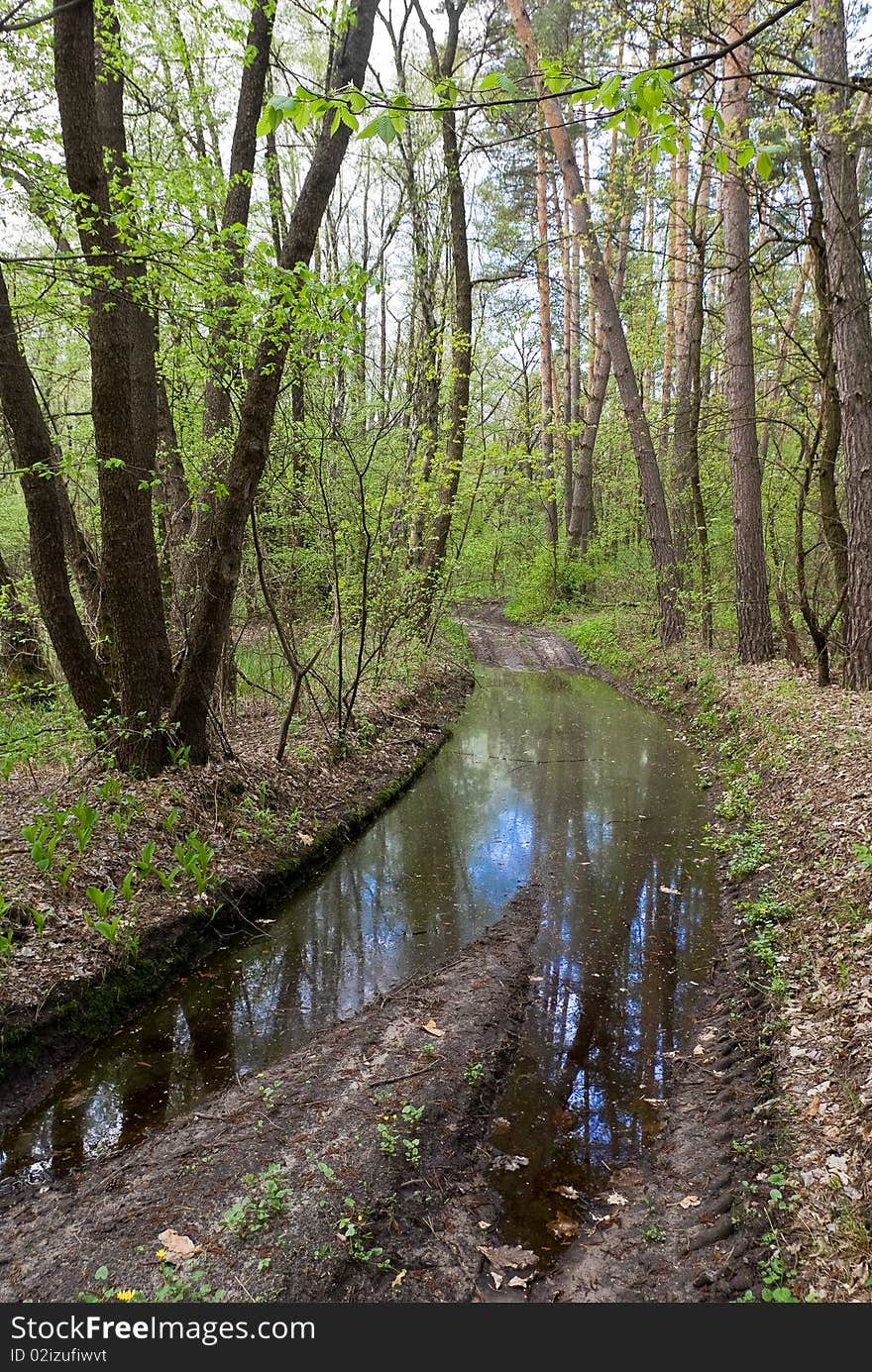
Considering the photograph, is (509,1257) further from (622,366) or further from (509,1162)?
(622,366)

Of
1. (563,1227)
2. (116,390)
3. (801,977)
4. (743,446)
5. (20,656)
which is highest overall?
(743,446)

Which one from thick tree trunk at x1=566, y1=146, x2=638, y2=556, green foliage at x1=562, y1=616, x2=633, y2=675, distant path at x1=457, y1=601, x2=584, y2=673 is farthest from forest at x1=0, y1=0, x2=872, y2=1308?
thick tree trunk at x1=566, y1=146, x2=638, y2=556

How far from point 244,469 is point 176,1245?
5.54m

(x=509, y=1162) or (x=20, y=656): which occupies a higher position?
(x=20, y=656)

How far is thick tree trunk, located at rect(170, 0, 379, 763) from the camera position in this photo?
6.46 metres

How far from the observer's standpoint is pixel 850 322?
771cm

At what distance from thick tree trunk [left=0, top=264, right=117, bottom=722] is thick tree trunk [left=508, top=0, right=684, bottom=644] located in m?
10.2

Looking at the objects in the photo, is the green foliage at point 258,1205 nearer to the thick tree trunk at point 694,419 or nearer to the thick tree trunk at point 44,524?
the thick tree trunk at point 44,524

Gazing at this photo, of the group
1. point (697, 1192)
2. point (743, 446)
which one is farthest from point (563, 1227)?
point (743, 446)

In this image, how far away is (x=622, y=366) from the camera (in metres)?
13.9

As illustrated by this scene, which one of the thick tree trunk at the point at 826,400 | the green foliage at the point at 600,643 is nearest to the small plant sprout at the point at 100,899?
the thick tree trunk at the point at 826,400

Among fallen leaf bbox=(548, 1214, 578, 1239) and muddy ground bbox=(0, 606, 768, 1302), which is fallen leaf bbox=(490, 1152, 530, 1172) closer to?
muddy ground bbox=(0, 606, 768, 1302)

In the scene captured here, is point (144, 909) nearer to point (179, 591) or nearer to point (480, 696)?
point (179, 591)

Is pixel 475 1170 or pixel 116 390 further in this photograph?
pixel 116 390
